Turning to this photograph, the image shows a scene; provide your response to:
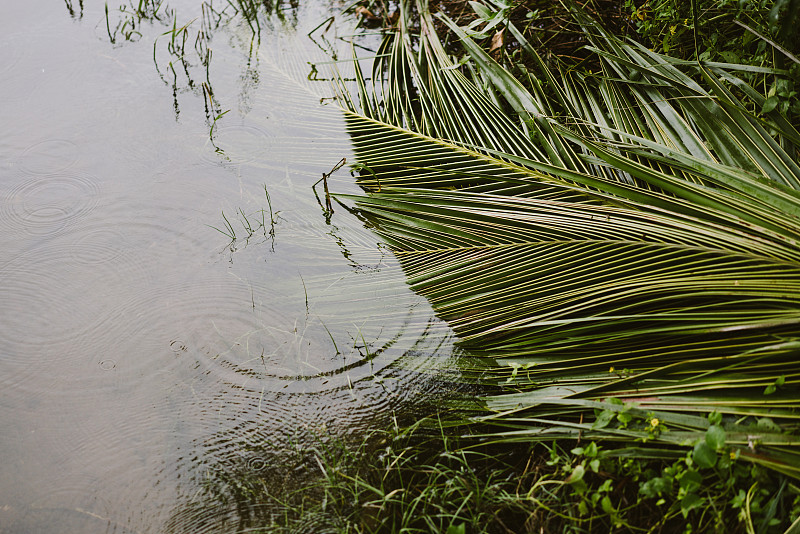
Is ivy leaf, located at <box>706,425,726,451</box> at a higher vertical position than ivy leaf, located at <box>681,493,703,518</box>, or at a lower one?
higher

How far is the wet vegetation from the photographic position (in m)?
1.26

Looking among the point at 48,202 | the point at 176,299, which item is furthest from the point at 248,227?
the point at 48,202

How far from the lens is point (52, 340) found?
5.63ft

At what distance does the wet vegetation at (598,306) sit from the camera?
126 centimetres

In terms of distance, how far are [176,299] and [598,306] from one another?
1.24 metres

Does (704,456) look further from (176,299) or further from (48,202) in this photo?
(48,202)

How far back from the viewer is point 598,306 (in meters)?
1.49

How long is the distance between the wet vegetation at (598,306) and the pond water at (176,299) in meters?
0.09

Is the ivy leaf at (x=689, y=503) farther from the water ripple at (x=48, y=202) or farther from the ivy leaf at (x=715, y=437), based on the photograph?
the water ripple at (x=48, y=202)

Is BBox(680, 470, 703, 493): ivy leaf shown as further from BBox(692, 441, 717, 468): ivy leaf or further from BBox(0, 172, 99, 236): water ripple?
BBox(0, 172, 99, 236): water ripple

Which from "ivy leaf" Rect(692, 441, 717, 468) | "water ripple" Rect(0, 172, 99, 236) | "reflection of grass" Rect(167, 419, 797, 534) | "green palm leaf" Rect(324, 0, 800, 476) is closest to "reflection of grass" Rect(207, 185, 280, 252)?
"green palm leaf" Rect(324, 0, 800, 476)

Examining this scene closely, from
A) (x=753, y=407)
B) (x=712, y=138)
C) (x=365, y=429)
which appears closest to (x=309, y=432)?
(x=365, y=429)

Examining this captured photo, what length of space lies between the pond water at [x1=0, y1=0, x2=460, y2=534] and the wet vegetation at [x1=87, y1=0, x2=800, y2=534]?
93mm

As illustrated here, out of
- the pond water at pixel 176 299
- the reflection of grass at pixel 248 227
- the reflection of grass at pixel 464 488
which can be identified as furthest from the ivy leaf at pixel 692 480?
the reflection of grass at pixel 248 227
